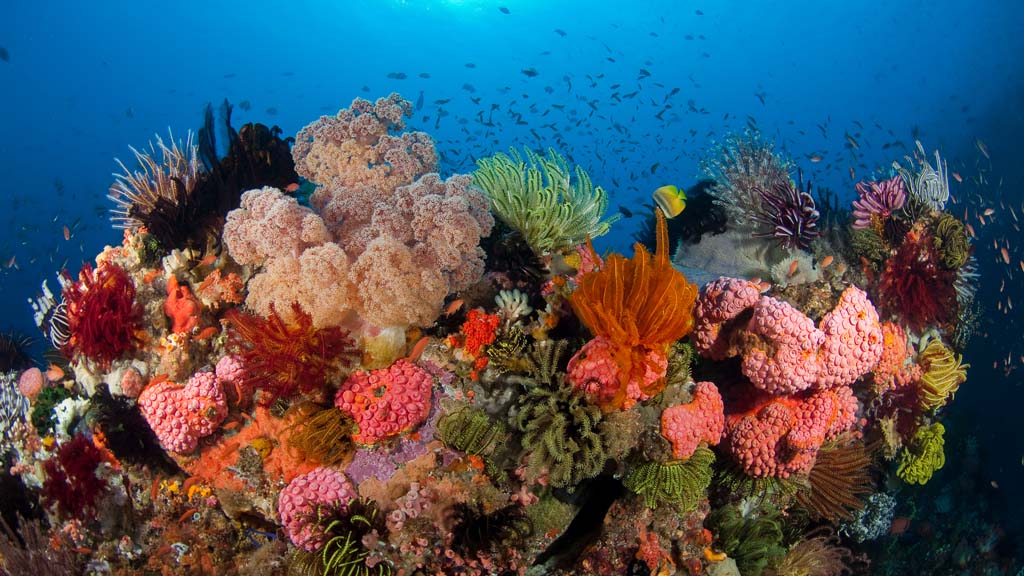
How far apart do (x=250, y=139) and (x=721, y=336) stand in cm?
730

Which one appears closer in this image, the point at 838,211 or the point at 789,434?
the point at 789,434

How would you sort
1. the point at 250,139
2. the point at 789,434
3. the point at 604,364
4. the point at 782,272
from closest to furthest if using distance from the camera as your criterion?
1. the point at 604,364
2. the point at 789,434
3. the point at 782,272
4. the point at 250,139

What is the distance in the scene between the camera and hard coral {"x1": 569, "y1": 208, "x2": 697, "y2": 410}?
4254 millimetres

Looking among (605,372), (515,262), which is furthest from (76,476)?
(605,372)

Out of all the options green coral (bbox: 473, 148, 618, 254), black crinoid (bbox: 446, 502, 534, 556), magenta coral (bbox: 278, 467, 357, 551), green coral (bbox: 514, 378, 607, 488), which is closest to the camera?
green coral (bbox: 514, 378, 607, 488)

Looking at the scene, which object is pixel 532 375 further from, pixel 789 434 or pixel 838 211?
pixel 838 211

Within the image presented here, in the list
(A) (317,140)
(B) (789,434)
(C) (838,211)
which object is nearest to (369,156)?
(A) (317,140)

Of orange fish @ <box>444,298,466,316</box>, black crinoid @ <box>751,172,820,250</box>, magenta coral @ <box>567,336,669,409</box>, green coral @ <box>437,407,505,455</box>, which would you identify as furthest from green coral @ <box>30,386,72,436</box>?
black crinoid @ <box>751,172,820,250</box>

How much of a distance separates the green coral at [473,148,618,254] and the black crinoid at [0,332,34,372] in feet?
30.3

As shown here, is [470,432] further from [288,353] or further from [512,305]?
[288,353]

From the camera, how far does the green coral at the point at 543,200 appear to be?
6031mm

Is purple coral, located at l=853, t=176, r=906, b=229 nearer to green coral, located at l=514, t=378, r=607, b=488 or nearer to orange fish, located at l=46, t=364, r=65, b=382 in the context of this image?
green coral, located at l=514, t=378, r=607, b=488

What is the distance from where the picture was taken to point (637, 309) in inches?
172

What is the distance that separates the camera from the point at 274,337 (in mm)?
4832
